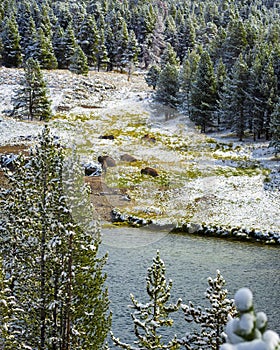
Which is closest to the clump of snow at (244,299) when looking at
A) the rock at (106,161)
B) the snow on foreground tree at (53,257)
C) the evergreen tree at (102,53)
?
the snow on foreground tree at (53,257)

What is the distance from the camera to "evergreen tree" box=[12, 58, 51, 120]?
68506mm

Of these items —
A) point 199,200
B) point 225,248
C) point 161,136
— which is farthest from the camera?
point 161,136

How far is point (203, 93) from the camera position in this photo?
225 ft

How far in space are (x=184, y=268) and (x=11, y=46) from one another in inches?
3106

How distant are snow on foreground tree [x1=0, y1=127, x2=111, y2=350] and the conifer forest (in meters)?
0.05

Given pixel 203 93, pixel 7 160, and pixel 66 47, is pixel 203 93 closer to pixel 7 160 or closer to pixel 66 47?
pixel 7 160

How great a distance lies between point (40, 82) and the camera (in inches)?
2724

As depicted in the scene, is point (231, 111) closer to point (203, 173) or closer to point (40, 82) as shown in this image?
point (203, 173)

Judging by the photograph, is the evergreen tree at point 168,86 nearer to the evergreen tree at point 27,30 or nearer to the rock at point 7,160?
the rock at point 7,160

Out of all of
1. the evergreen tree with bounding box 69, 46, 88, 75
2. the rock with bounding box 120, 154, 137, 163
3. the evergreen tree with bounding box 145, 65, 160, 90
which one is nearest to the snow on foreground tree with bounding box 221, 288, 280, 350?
the rock with bounding box 120, 154, 137, 163

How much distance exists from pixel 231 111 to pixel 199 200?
2133 centimetres

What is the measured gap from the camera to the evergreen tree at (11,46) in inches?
3851

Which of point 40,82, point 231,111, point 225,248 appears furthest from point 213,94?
point 225,248

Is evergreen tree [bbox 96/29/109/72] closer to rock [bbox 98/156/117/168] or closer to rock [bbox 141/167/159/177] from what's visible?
rock [bbox 98/156/117/168]
